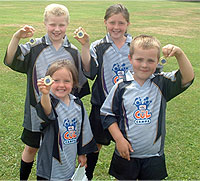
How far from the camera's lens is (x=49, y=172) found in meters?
2.79

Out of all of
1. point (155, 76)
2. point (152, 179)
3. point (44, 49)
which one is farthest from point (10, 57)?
point (152, 179)

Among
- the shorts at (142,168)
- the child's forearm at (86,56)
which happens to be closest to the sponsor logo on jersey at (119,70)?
the child's forearm at (86,56)

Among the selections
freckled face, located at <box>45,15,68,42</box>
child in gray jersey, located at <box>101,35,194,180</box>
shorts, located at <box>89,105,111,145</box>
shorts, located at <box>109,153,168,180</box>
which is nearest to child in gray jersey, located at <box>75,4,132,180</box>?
shorts, located at <box>89,105,111,145</box>

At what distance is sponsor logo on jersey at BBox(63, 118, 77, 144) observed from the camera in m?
2.79

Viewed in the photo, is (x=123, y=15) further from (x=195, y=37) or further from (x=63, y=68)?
(x=195, y=37)

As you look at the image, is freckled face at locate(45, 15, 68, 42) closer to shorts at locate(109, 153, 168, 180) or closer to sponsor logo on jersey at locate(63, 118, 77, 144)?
sponsor logo on jersey at locate(63, 118, 77, 144)

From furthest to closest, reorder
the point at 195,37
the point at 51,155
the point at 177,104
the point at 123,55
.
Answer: the point at 195,37, the point at 177,104, the point at 123,55, the point at 51,155

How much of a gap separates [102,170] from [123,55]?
161 cm

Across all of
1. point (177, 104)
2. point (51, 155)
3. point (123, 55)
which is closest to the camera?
point (51, 155)

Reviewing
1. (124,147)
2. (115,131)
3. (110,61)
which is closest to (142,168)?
(124,147)

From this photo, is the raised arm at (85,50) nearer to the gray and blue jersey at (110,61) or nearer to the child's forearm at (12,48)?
the gray and blue jersey at (110,61)

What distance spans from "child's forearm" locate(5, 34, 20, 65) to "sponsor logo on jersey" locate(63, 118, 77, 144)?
0.81 meters

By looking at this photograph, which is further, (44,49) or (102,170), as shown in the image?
(102,170)

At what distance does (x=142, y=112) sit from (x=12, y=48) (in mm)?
1304
